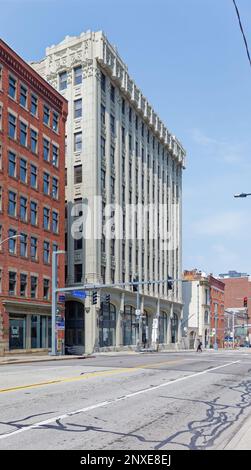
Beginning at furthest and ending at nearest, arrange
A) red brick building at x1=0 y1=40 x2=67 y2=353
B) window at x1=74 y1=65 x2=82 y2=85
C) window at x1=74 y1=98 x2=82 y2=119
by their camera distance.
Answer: window at x1=74 y1=65 x2=82 y2=85 < window at x1=74 y1=98 x2=82 y2=119 < red brick building at x1=0 y1=40 x2=67 y2=353

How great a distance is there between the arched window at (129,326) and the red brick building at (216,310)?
4160cm

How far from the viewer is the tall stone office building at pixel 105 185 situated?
61594 mm

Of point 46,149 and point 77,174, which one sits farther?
point 77,174

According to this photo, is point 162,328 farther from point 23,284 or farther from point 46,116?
point 46,116

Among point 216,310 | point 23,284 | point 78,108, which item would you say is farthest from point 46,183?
point 216,310

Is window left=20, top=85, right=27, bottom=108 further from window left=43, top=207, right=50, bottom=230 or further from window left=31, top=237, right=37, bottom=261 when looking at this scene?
window left=31, top=237, right=37, bottom=261

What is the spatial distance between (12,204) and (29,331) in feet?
37.6

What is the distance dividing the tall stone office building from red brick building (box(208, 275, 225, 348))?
34047 mm

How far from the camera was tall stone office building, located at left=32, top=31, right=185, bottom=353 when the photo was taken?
202 feet

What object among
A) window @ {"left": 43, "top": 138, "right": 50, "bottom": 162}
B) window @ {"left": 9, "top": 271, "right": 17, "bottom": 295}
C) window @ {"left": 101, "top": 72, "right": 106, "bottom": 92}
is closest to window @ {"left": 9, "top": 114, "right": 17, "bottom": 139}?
window @ {"left": 43, "top": 138, "right": 50, "bottom": 162}

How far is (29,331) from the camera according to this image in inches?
1890
